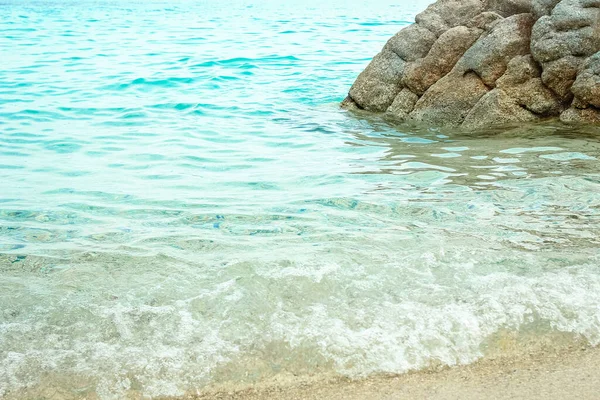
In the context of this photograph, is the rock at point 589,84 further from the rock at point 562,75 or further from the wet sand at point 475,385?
the wet sand at point 475,385

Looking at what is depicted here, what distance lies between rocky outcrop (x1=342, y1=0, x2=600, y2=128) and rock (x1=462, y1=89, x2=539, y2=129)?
12 mm

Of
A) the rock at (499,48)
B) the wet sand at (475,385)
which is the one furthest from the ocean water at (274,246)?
the rock at (499,48)

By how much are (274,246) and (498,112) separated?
15.2ft

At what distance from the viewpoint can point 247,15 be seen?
32156 millimetres

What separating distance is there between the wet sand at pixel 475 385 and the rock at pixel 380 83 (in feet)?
22.7

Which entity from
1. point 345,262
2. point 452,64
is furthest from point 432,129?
point 345,262

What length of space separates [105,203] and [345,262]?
8.73ft

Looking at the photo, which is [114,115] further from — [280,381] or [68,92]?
[280,381]

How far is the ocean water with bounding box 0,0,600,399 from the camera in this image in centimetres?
341

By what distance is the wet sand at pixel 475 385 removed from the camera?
3.04m

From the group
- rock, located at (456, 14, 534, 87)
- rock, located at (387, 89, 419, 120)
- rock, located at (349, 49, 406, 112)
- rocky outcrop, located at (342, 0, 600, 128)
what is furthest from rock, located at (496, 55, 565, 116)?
rock, located at (349, 49, 406, 112)

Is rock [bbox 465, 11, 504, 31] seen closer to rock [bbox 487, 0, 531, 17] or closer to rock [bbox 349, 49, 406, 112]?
rock [bbox 487, 0, 531, 17]

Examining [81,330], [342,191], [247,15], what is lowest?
[247,15]

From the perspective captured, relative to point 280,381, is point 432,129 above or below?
below
